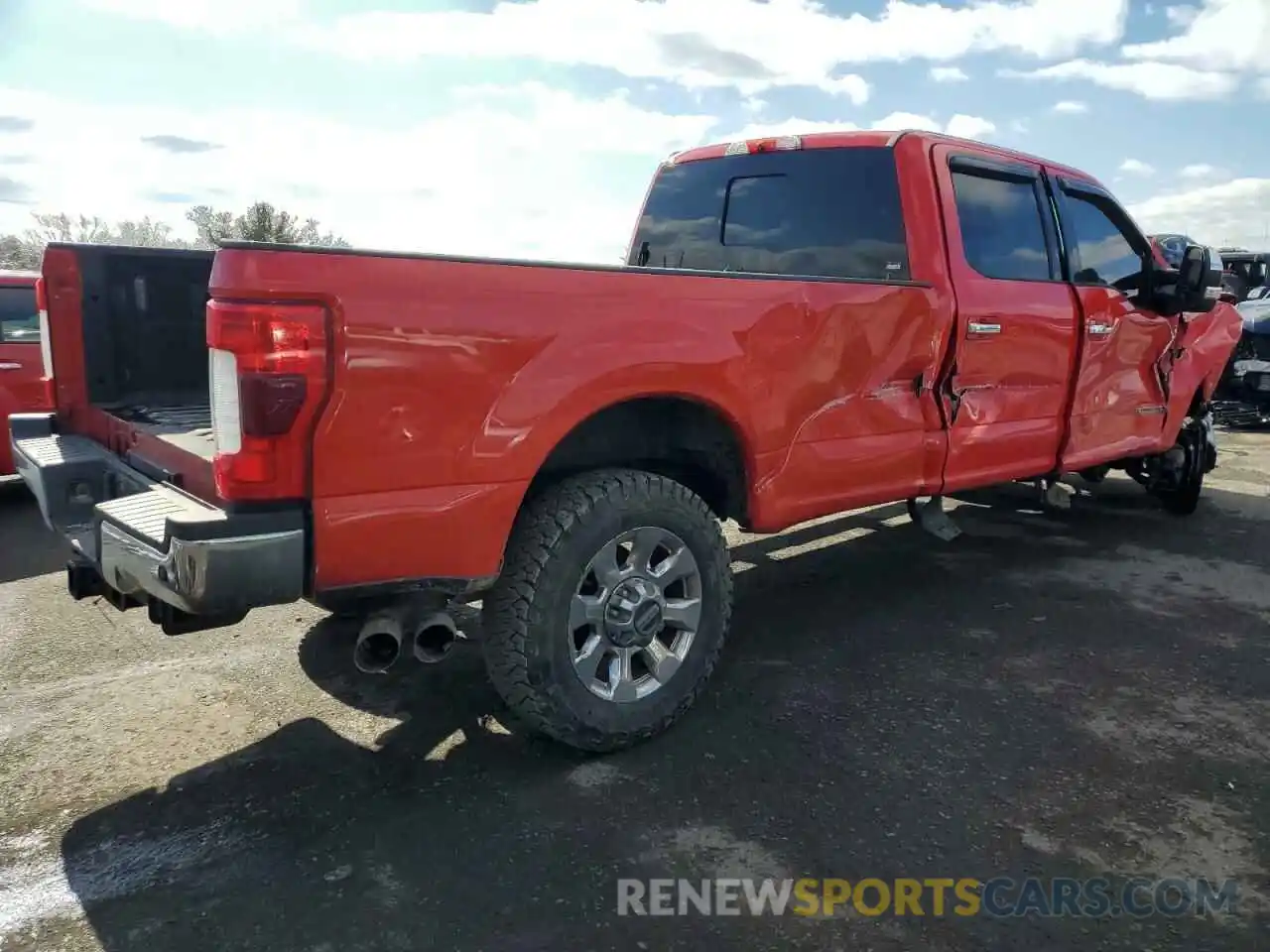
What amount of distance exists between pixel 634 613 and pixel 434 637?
0.67 m

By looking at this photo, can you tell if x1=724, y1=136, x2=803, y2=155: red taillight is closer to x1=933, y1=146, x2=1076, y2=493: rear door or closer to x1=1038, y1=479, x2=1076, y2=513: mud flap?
x1=933, y1=146, x2=1076, y2=493: rear door

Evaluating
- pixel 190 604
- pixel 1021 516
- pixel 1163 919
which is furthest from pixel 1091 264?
pixel 190 604

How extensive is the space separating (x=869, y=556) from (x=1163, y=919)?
3256 millimetres

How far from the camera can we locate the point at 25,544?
18.6 ft

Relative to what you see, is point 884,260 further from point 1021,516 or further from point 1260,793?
point 1021,516

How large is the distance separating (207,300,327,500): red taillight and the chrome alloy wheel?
99 cm

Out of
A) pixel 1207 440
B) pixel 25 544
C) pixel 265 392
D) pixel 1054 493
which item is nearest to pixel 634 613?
pixel 265 392

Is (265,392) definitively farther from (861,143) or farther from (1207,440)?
(1207,440)

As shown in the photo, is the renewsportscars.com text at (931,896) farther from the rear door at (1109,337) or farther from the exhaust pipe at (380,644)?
the rear door at (1109,337)

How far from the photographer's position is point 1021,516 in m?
6.54

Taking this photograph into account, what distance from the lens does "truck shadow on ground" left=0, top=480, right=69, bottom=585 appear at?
17.0 ft

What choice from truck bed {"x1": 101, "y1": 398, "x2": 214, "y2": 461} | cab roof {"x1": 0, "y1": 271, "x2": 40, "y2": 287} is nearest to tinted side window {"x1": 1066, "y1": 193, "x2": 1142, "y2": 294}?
truck bed {"x1": 101, "y1": 398, "x2": 214, "y2": 461}

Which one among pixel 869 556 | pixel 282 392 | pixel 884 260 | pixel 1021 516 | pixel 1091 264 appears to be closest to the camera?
pixel 282 392

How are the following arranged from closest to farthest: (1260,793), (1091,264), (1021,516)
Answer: (1260,793)
(1091,264)
(1021,516)
